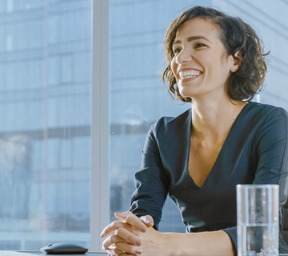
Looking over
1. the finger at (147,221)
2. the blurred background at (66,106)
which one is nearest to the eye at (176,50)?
the finger at (147,221)

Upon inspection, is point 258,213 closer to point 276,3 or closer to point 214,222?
point 214,222

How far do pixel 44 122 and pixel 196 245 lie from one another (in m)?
1.86

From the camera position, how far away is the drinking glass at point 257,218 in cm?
91

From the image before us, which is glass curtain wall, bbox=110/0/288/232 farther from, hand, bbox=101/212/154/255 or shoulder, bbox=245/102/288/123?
hand, bbox=101/212/154/255

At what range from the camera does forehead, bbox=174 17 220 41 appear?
6.51 ft

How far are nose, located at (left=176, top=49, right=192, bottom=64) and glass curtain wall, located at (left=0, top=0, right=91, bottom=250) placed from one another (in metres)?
1.28

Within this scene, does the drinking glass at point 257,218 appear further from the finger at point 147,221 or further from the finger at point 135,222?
the finger at point 147,221

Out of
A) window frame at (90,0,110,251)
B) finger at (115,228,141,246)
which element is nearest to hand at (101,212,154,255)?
finger at (115,228,141,246)

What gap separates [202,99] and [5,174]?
1.73 metres

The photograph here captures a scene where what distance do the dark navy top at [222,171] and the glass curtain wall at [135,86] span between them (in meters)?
1.01

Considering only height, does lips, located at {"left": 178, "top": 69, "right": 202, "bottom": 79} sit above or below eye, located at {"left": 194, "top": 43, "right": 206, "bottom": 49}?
below

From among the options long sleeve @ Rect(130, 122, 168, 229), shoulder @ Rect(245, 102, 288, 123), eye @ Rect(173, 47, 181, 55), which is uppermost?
eye @ Rect(173, 47, 181, 55)

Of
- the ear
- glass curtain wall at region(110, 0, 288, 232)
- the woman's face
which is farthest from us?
glass curtain wall at region(110, 0, 288, 232)

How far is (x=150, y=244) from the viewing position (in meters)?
1.59
